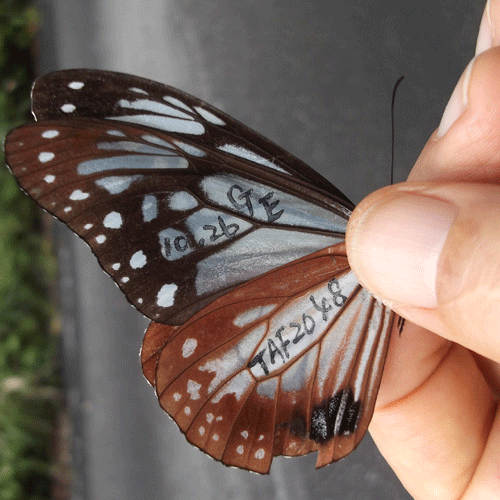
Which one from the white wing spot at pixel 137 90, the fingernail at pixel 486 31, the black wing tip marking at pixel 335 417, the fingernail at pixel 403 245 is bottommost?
the black wing tip marking at pixel 335 417

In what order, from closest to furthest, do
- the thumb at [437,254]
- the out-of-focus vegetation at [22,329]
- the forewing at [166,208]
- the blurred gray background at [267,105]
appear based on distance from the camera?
1. the thumb at [437,254]
2. the forewing at [166,208]
3. the blurred gray background at [267,105]
4. the out-of-focus vegetation at [22,329]

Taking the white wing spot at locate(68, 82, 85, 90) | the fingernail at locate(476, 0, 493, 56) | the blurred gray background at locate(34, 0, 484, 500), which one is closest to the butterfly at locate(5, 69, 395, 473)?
the white wing spot at locate(68, 82, 85, 90)

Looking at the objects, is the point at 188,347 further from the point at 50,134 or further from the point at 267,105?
the point at 267,105

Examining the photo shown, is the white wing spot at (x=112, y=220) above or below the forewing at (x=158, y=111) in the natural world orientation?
below

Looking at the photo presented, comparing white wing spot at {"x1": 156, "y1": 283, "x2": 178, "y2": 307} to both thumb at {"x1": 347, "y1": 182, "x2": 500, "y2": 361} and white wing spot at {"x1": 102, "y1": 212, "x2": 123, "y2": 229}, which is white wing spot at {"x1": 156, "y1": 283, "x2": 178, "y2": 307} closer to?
white wing spot at {"x1": 102, "y1": 212, "x2": 123, "y2": 229}

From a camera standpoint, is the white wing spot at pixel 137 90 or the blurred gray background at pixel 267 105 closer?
the white wing spot at pixel 137 90

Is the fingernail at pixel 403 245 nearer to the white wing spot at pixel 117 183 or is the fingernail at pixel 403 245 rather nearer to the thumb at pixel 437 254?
the thumb at pixel 437 254

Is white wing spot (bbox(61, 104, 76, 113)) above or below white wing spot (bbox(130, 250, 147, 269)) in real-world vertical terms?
above

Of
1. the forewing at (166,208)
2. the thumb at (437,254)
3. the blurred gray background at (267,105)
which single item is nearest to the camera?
the thumb at (437,254)

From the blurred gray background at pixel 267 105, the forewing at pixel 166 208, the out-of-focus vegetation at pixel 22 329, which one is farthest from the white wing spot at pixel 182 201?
the out-of-focus vegetation at pixel 22 329
